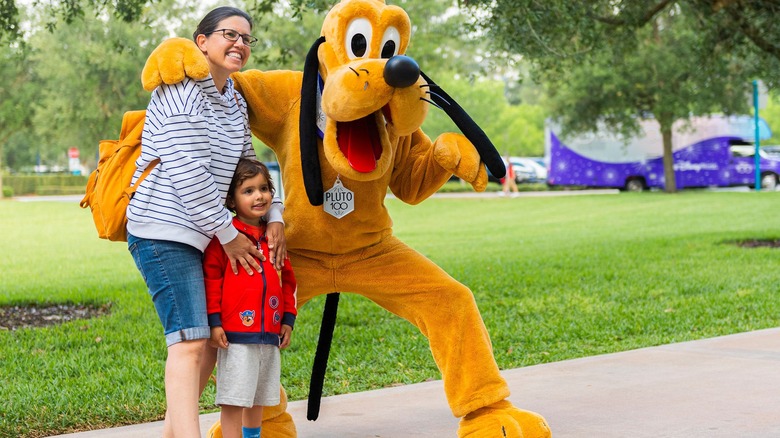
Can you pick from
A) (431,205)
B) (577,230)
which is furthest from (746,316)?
(431,205)

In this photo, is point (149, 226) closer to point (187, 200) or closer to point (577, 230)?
point (187, 200)

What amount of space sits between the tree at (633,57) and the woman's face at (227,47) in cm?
619

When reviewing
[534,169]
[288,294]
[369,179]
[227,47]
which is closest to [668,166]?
[534,169]

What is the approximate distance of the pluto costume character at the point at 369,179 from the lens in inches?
149

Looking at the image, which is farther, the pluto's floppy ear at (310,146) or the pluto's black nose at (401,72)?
the pluto's floppy ear at (310,146)

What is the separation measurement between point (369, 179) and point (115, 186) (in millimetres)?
957

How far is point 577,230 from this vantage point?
19.0 m

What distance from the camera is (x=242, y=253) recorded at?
3.59 m

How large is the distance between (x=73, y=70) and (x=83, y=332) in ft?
101

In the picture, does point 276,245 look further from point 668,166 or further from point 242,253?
point 668,166

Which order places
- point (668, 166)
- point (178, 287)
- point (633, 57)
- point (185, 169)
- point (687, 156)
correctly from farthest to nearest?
point (687, 156) < point (668, 166) < point (633, 57) < point (178, 287) < point (185, 169)

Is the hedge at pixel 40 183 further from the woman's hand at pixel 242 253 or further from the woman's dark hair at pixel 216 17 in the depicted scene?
the woman's hand at pixel 242 253

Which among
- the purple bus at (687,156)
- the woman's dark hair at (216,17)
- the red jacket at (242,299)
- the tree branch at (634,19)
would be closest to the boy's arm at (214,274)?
the red jacket at (242,299)

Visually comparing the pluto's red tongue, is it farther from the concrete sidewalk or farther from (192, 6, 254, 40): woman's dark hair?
the concrete sidewalk
